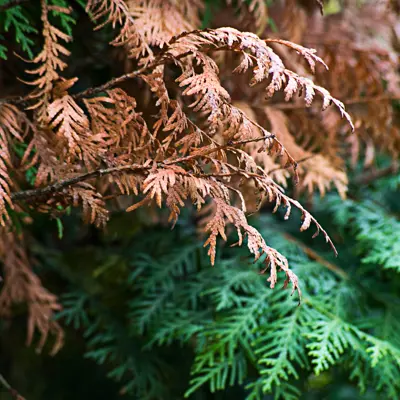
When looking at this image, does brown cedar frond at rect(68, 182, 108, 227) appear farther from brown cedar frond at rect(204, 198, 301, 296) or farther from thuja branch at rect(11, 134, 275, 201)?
brown cedar frond at rect(204, 198, 301, 296)

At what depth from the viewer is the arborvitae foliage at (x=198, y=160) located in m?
0.94

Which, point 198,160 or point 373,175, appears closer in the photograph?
point 198,160

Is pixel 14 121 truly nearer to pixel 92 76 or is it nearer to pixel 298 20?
pixel 92 76

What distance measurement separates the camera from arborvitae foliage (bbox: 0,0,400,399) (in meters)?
0.94

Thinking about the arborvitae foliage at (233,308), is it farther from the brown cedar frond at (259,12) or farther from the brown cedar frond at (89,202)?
the brown cedar frond at (259,12)

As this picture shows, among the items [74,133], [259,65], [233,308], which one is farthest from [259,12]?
[233,308]

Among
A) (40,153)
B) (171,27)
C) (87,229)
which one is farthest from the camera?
(87,229)

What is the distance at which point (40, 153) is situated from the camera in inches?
41.2

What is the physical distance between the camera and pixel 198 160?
3.28ft

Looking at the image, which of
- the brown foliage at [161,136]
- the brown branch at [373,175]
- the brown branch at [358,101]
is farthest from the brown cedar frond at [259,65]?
the brown branch at [373,175]

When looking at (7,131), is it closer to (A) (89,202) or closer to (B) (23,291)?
(A) (89,202)

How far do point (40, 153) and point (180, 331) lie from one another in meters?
0.65

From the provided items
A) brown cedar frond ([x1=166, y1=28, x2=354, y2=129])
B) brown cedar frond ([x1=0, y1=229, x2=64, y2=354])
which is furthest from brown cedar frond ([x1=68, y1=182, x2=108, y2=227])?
brown cedar frond ([x1=0, y1=229, x2=64, y2=354])

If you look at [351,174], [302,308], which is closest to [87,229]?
[302,308]
